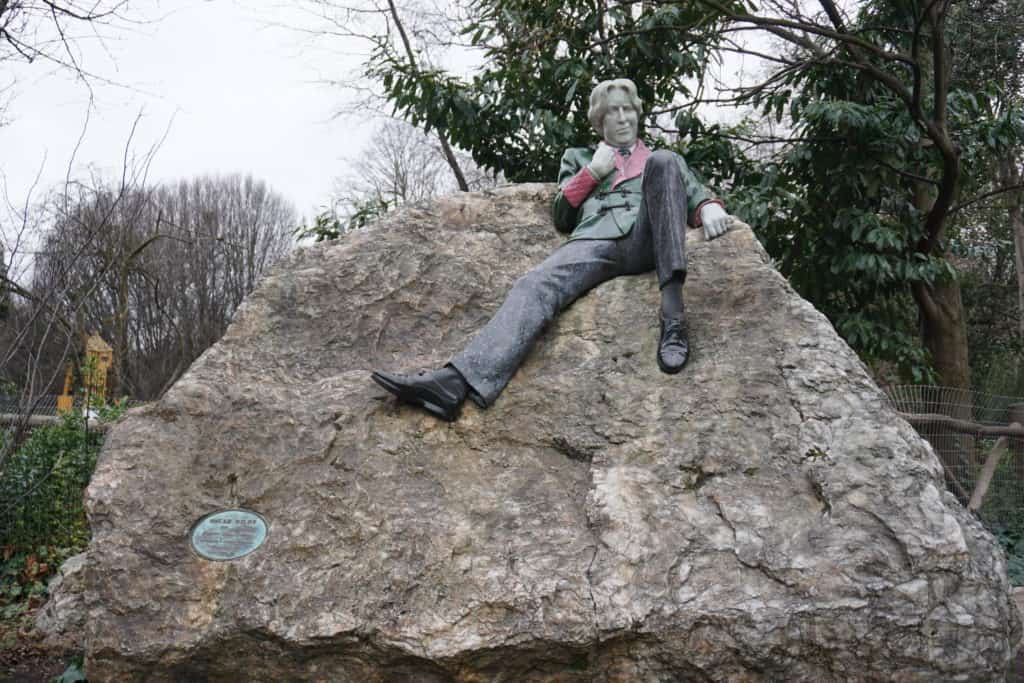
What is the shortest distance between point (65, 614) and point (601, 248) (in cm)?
358

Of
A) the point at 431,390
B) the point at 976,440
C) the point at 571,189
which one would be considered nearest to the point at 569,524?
the point at 431,390

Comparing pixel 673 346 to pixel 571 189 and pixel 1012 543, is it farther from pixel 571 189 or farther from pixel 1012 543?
pixel 1012 543

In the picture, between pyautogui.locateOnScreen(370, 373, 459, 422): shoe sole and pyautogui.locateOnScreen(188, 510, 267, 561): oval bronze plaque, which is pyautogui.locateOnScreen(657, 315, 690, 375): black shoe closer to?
pyautogui.locateOnScreen(370, 373, 459, 422): shoe sole

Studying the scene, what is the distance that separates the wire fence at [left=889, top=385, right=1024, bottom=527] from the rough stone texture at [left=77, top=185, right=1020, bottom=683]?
3.08m

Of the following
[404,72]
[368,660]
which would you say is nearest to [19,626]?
[368,660]

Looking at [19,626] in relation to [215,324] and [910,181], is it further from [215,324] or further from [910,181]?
[215,324]

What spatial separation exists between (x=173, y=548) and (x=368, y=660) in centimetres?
→ 82

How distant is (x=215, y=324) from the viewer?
17812 mm

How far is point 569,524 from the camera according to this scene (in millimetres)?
3033

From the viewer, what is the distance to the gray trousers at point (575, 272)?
11.8 ft

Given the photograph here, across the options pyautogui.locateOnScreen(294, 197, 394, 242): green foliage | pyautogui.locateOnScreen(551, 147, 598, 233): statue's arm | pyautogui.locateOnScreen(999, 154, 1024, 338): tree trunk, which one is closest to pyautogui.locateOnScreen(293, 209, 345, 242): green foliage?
pyautogui.locateOnScreen(294, 197, 394, 242): green foliage

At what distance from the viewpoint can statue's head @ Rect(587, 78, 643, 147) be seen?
4.44 meters

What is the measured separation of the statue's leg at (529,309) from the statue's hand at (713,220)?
43 centimetres

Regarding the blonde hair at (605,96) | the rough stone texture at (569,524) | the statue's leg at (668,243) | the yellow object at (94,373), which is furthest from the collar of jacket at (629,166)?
the yellow object at (94,373)
